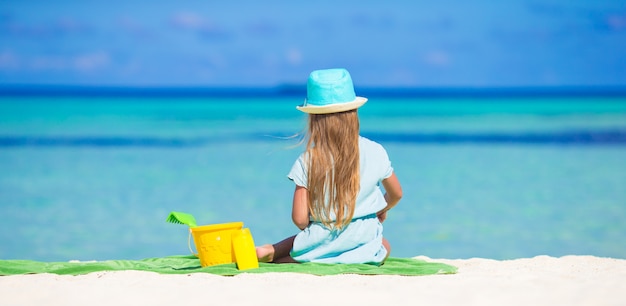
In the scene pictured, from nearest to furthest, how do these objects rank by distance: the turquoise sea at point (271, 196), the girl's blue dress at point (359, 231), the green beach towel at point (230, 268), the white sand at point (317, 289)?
the white sand at point (317, 289) < the green beach towel at point (230, 268) < the girl's blue dress at point (359, 231) < the turquoise sea at point (271, 196)

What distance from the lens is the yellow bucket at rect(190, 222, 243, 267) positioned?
14.9 feet

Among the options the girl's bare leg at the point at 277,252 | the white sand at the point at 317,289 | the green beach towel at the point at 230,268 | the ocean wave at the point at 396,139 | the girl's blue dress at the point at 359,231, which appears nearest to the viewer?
the white sand at the point at 317,289

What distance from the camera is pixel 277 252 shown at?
4836 millimetres

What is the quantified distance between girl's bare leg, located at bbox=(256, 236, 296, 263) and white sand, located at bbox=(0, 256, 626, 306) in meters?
0.42

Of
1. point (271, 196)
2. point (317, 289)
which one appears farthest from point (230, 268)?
point (271, 196)

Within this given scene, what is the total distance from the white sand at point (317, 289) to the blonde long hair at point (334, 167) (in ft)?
1.28

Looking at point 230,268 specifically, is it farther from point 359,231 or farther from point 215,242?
point 359,231

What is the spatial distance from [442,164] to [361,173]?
9.81m

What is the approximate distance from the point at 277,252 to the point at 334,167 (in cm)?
60

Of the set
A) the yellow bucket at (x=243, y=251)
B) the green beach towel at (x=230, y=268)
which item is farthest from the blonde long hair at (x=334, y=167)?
the yellow bucket at (x=243, y=251)

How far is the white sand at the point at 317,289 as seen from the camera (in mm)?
3910

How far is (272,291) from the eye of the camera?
4.03m

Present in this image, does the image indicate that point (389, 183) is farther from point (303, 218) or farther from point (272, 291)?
point (272, 291)

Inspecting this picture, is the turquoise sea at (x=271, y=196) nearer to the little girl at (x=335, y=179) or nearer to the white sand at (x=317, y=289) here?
the little girl at (x=335, y=179)
